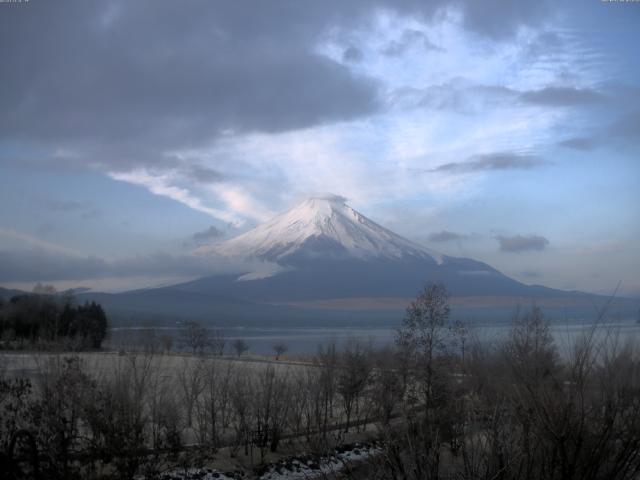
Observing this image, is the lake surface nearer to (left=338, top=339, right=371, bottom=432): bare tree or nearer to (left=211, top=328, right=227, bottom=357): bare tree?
(left=338, top=339, right=371, bottom=432): bare tree

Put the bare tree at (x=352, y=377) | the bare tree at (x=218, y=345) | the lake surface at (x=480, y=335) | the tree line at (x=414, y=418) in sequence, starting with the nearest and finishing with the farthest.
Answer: the tree line at (x=414, y=418), the lake surface at (x=480, y=335), the bare tree at (x=352, y=377), the bare tree at (x=218, y=345)

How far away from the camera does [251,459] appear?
2014 centimetres

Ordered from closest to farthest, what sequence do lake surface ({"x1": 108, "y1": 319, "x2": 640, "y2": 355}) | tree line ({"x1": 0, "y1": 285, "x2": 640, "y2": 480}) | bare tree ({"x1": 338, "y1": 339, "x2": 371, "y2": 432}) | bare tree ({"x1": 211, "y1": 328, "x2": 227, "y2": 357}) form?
tree line ({"x1": 0, "y1": 285, "x2": 640, "y2": 480}) < lake surface ({"x1": 108, "y1": 319, "x2": 640, "y2": 355}) < bare tree ({"x1": 338, "y1": 339, "x2": 371, "y2": 432}) < bare tree ({"x1": 211, "y1": 328, "x2": 227, "y2": 357})

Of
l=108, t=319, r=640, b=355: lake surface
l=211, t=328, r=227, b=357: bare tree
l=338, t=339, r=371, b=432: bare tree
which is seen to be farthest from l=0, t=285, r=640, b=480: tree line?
l=211, t=328, r=227, b=357: bare tree

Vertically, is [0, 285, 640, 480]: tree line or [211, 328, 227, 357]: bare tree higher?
[0, 285, 640, 480]: tree line

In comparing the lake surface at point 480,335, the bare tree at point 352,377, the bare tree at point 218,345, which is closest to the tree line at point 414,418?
the lake surface at point 480,335

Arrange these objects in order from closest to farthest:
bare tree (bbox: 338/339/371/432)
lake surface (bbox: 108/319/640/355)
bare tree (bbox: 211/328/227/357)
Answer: lake surface (bbox: 108/319/640/355) → bare tree (bbox: 338/339/371/432) → bare tree (bbox: 211/328/227/357)

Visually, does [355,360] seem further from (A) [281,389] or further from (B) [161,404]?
(B) [161,404]

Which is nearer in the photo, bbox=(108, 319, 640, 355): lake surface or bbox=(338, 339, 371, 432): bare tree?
bbox=(108, 319, 640, 355): lake surface

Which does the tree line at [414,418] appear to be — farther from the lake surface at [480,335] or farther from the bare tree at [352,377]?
the bare tree at [352,377]

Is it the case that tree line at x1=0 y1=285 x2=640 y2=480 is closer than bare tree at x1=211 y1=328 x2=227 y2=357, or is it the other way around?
tree line at x1=0 y1=285 x2=640 y2=480

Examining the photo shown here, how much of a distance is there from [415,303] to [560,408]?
2475cm

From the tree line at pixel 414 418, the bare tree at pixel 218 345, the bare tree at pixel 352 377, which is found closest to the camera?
the tree line at pixel 414 418

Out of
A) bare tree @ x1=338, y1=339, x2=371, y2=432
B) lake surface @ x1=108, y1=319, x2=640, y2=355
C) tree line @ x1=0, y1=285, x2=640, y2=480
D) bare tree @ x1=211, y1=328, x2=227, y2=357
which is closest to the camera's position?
tree line @ x1=0, y1=285, x2=640, y2=480
